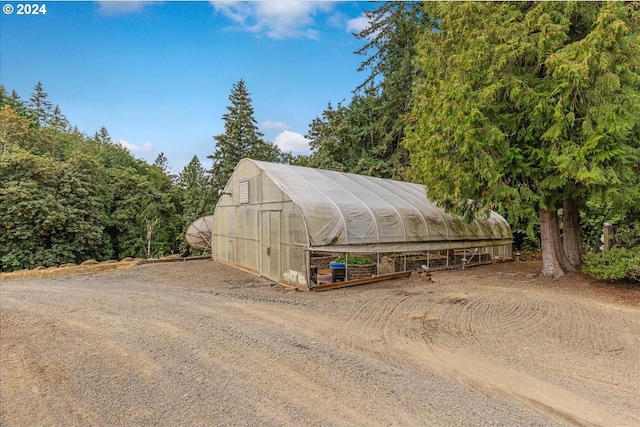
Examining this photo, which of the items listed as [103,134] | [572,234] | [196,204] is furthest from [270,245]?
[103,134]

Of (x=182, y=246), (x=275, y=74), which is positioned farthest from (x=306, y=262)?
(x=182, y=246)

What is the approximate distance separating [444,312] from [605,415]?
136 inches

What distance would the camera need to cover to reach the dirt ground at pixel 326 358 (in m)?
3.12

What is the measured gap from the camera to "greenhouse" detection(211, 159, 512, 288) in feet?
29.6

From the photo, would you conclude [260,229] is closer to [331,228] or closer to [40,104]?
[331,228]

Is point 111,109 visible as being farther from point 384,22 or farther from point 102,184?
point 384,22

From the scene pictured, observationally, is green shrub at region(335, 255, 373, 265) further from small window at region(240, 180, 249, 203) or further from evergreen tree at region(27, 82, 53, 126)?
evergreen tree at region(27, 82, 53, 126)

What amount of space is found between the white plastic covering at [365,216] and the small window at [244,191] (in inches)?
Answer: 37.4

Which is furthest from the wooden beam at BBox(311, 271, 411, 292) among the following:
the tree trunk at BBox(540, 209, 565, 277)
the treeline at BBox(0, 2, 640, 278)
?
the tree trunk at BBox(540, 209, 565, 277)

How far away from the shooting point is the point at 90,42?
940 cm

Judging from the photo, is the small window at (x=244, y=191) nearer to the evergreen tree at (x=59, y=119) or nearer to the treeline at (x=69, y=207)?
the treeline at (x=69, y=207)

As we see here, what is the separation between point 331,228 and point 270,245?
2216 mm

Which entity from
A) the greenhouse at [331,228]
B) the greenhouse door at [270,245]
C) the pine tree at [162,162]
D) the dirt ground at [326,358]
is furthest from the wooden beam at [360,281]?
the pine tree at [162,162]

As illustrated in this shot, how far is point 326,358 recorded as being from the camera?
436cm
